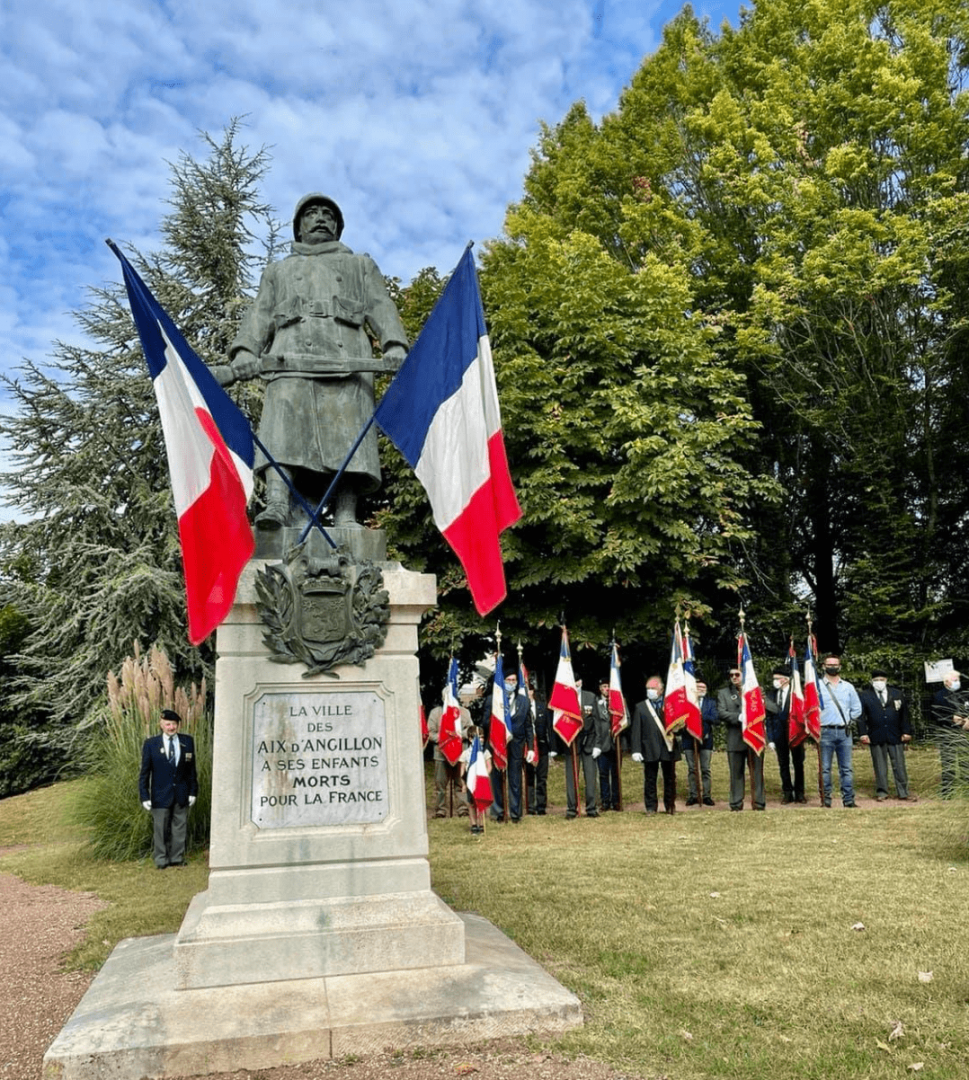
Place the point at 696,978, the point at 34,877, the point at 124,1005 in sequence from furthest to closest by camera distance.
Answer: the point at 34,877 → the point at 696,978 → the point at 124,1005

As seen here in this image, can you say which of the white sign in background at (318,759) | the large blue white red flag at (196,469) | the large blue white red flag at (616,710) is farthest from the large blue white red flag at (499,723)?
the large blue white red flag at (196,469)

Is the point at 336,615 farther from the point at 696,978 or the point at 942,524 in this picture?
the point at 942,524

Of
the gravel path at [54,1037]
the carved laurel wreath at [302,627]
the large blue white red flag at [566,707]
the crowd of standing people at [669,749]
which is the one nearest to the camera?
the gravel path at [54,1037]

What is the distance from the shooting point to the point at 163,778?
10.6 meters

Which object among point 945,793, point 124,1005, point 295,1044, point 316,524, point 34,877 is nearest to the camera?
point 295,1044

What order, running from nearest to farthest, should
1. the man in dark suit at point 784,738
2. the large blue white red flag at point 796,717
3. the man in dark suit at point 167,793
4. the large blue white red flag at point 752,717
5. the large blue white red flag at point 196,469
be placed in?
the large blue white red flag at point 196,469, the man in dark suit at point 167,793, the large blue white red flag at point 752,717, the large blue white red flag at point 796,717, the man in dark suit at point 784,738

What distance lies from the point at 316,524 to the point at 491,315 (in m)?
15.3

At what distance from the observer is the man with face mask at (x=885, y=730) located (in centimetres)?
1385

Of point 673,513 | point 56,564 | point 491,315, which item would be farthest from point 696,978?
point 56,564

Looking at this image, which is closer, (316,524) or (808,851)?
(316,524)

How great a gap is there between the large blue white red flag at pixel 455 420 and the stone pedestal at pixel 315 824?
1.95 ft

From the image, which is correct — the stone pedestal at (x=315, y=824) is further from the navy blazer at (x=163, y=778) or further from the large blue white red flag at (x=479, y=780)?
the large blue white red flag at (x=479, y=780)

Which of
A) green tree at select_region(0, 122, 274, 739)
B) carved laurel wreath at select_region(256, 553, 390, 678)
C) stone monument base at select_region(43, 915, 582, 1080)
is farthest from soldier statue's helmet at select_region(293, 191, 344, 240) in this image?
green tree at select_region(0, 122, 274, 739)

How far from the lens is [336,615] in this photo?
5.47 metres
